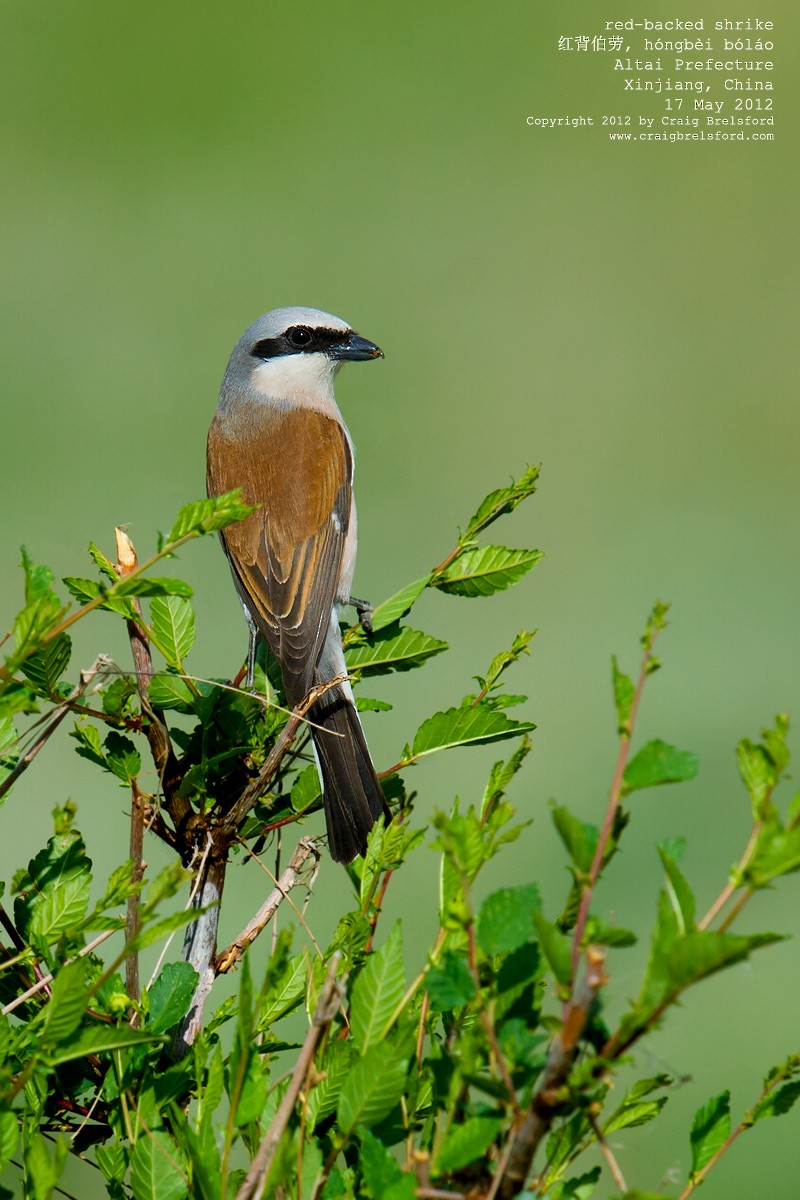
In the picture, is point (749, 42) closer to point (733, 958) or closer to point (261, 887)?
point (261, 887)

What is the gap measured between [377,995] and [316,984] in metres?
0.24

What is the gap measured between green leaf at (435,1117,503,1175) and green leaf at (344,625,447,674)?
954 mm

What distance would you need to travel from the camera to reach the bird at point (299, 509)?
247cm

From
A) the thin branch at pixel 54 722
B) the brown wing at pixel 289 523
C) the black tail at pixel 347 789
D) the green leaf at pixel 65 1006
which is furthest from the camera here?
the brown wing at pixel 289 523

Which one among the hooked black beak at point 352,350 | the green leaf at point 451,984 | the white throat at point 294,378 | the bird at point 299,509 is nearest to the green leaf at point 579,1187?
the green leaf at point 451,984

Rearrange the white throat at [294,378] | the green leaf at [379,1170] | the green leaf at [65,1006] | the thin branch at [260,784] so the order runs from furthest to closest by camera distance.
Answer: the white throat at [294,378]
the thin branch at [260,784]
the green leaf at [65,1006]
the green leaf at [379,1170]

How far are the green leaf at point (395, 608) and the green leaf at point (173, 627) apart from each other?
278 mm

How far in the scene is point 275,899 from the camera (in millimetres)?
1578

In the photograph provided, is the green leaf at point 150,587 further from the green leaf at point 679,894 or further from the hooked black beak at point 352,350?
the hooked black beak at point 352,350

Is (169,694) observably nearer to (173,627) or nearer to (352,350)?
(173,627)

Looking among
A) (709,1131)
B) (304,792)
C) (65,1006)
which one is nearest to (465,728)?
(304,792)

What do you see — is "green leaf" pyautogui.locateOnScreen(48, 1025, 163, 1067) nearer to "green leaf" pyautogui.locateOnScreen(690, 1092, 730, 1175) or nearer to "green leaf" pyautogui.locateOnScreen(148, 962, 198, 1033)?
"green leaf" pyautogui.locateOnScreen(148, 962, 198, 1033)

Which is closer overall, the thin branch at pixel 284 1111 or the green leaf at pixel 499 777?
the thin branch at pixel 284 1111

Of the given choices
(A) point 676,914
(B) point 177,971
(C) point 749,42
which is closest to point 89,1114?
(B) point 177,971
